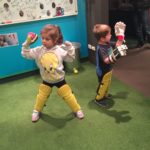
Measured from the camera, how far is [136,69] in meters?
3.05

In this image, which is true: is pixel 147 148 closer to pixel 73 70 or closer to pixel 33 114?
pixel 33 114

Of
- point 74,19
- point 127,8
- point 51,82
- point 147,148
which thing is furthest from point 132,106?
point 127,8

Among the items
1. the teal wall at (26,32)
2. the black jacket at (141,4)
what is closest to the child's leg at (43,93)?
the teal wall at (26,32)

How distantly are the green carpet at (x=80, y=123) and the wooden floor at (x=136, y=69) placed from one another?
0.14m

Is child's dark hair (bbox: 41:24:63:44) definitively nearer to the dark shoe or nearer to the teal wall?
the dark shoe

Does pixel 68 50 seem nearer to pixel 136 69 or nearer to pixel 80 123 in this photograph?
pixel 80 123

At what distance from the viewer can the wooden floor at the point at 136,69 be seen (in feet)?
8.64

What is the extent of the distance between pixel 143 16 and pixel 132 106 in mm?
2137

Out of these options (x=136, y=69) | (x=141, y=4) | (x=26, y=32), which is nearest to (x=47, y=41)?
(x=26, y=32)

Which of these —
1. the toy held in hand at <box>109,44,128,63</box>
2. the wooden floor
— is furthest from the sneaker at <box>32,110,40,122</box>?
the wooden floor

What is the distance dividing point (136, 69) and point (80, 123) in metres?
1.40

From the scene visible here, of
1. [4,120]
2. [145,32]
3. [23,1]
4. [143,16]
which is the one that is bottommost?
[4,120]

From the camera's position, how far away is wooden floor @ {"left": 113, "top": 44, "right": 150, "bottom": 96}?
104 inches

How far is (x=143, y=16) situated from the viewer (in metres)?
3.80
